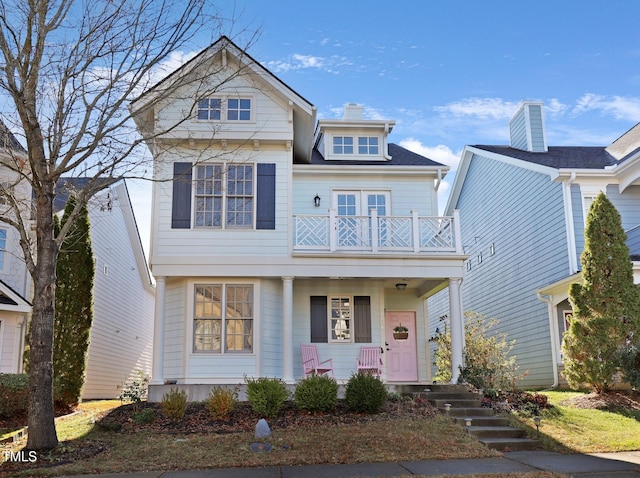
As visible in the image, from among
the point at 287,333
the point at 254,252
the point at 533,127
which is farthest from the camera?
the point at 533,127

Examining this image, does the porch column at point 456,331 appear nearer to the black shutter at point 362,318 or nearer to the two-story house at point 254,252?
the two-story house at point 254,252

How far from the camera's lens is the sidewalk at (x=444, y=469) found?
814 centimetres

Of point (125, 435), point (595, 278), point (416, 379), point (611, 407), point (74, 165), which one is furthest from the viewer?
point (416, 379)

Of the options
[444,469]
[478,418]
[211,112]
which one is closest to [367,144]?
[211,112]

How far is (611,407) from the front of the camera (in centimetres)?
1273

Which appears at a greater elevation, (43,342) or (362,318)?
(362,318)

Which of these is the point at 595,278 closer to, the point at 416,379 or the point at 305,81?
the point at 416,379

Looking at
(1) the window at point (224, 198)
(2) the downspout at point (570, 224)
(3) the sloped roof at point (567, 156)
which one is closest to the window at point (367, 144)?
(1) the window at point (224, 198)

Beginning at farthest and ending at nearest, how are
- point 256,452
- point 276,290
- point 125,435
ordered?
point 276,290 < point 125,435 < point 256,452

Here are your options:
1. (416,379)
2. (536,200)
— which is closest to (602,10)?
(536,200)

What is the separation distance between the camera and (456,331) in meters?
14.6

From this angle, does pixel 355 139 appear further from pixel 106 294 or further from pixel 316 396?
pixel 106 294

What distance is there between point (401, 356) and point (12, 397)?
918 cm

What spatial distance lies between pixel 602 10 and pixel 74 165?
42.1 ft
